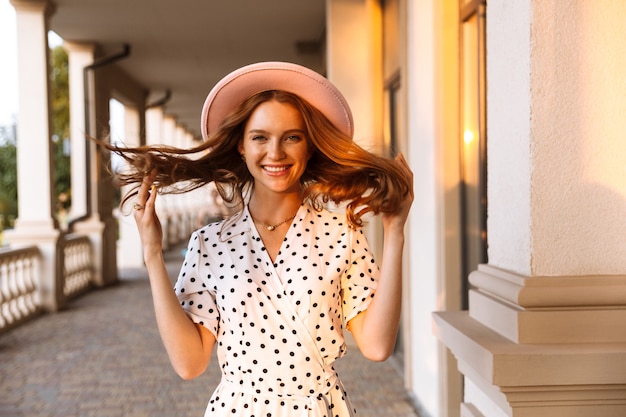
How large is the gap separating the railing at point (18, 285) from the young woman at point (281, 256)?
6878mm

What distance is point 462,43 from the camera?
3.73 metres

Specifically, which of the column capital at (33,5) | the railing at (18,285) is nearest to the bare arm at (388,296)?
the railing at (18,285)

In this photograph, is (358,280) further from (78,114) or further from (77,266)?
(78,114)

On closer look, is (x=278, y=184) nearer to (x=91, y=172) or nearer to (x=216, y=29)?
(x=216, y=29)

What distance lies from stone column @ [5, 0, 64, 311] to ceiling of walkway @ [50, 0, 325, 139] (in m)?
0.49

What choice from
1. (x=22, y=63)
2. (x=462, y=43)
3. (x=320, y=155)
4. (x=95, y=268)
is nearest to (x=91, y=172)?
(x=95, y=268)

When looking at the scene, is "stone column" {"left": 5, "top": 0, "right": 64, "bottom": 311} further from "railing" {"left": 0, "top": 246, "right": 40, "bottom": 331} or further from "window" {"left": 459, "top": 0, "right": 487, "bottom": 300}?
"window" {"left": 459, "top": 0, "right": 487, "bottom": 300}

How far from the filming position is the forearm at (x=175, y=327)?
1640 millimetres

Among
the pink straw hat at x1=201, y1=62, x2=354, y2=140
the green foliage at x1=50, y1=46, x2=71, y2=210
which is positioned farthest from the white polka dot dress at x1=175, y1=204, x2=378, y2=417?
the green foliage at x1=50, y1=46, x2=71, y2=210

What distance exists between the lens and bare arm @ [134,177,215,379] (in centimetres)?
163

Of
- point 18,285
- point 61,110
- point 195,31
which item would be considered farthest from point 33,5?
point 61,110

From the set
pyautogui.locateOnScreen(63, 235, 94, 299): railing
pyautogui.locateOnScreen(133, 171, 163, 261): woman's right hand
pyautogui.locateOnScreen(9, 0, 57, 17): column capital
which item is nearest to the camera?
pyautogui.locateOnScreen(133, 171, 163, 261): woman's right hand

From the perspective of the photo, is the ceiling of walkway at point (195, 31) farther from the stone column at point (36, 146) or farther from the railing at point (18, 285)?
the railing at point (18, 285)

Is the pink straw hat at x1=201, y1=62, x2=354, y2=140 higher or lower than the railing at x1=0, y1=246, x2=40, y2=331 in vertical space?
higher
